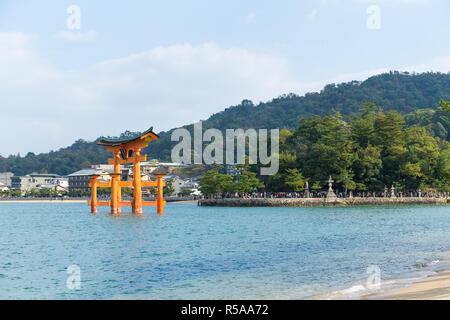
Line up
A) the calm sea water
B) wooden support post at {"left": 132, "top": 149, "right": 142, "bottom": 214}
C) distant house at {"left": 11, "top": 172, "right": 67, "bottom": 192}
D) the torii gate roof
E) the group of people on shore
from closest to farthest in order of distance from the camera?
the calm sea water → the torii gate roof → wooden support post at {"left": 132, "top": 149, "right": 142, "bottom": 214} → the group of people on shore → distant house at {"left": 11, "top": 172, "right": 67, "bottom": 192}

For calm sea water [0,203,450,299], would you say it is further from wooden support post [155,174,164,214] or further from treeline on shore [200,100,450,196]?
treeline on shore [200,100,450,196]

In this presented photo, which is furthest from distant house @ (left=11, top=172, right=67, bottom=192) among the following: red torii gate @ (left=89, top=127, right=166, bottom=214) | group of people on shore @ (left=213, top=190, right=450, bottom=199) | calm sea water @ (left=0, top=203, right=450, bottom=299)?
calm sea water @ (left=0, top=203, right=450, bottom=299)

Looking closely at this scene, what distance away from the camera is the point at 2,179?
176 m

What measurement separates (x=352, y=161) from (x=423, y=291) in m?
62.6

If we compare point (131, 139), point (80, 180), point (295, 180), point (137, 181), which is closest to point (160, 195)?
point (137, 181)

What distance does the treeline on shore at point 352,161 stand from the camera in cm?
7238

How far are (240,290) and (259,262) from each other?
529 centimetres

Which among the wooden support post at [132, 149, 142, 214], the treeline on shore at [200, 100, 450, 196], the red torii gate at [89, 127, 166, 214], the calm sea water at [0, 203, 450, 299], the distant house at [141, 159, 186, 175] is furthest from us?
the distant house at [141, 159, 186, 175]

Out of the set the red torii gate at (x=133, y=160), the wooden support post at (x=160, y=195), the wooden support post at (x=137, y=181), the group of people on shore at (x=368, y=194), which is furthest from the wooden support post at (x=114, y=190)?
the group of people on shore at (x=368, y=194)

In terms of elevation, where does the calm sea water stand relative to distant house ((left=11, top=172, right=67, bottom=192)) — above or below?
below

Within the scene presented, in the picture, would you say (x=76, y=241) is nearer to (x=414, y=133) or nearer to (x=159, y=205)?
(x=159, y=205)

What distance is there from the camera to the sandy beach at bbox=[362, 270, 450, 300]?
35.5 ft

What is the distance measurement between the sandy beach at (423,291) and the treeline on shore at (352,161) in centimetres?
5858

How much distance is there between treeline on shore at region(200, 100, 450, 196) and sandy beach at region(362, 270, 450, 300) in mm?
58585
